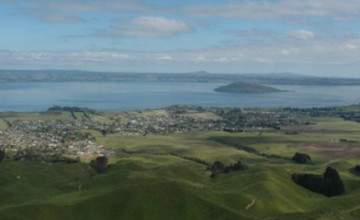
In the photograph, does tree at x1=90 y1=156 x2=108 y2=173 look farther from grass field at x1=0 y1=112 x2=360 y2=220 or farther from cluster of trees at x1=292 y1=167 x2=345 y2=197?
cluster of trees at x1=292 y1=167 x2=345 y2=197

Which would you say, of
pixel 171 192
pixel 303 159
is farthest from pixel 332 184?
pixel 303 159

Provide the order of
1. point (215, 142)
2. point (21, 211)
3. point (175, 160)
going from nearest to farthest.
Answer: point (21, 211)
point (175, 160)
point (215, 142)

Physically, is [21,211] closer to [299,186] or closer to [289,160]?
[299,186]

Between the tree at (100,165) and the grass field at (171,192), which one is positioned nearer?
the grass field at (171,192)

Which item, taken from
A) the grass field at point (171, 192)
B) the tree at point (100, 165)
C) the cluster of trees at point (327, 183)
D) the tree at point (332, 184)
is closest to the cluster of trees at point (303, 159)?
the grass field at point (171, 192)

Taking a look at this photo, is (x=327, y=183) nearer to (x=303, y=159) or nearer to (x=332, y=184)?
(x=332, y=184)

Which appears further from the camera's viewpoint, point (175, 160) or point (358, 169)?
point (175, 160)

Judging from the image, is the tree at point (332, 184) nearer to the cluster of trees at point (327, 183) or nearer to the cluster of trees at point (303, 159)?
the cluster of trees at point (327, 183)

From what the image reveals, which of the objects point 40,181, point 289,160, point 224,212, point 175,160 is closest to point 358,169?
point 289,160

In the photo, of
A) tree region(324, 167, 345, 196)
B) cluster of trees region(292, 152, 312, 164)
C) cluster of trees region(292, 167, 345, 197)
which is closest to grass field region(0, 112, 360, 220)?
cluster of trees region(292, 167, 345, 197)
